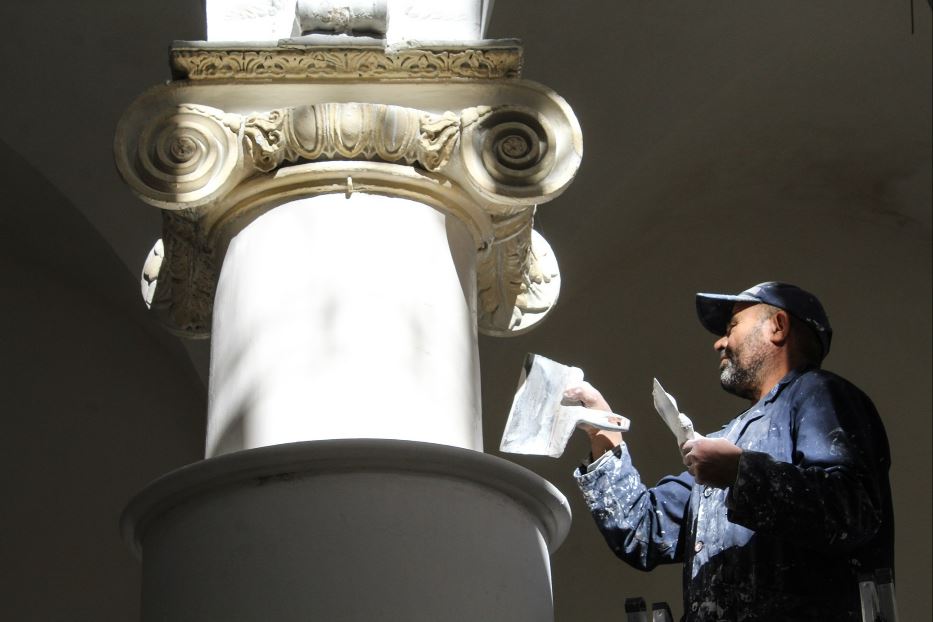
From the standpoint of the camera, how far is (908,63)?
630 centimetres

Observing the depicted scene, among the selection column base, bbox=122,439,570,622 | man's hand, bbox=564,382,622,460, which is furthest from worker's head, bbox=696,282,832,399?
column base, bbox=122,439,570,622

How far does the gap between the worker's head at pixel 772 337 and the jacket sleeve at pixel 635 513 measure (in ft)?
0.96

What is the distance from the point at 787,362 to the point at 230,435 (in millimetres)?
1221

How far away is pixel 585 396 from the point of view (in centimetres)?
366

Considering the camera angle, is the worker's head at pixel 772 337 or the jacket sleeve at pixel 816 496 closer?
the jacket sleeve at pixel 816 496

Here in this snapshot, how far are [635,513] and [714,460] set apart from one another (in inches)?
24.1

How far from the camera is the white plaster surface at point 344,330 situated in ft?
10.7

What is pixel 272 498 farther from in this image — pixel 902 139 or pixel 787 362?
pixel 902 139

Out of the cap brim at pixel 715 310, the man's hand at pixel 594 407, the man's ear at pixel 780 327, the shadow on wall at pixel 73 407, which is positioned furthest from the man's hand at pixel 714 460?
the shadow on wall at pixel 73 407

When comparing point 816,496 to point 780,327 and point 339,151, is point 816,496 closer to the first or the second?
point 780,327

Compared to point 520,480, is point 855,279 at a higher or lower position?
higher

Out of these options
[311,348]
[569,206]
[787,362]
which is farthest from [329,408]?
[569,206]

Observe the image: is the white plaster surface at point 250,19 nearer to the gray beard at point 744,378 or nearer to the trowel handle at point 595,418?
the trowel handle at point 595,418

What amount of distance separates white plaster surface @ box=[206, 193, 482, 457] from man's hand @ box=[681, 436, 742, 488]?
51 cm
